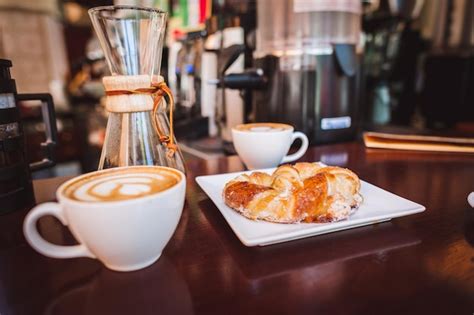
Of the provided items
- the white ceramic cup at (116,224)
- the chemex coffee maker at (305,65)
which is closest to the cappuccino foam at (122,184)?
the white ceramic cup at (116,224)

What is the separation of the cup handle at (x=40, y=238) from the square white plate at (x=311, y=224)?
0.14 metres

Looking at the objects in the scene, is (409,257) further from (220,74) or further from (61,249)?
(220,74)

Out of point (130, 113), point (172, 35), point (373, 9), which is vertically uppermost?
point (373, 9)

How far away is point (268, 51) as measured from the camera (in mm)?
813

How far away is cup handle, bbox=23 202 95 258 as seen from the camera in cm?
25

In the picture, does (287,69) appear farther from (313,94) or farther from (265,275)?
(265,275)

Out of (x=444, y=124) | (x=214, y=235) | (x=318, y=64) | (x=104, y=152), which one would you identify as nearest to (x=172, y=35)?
(x=318, y=64)

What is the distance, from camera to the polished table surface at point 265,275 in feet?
Answer: 0.81

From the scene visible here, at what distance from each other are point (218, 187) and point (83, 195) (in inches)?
8.5

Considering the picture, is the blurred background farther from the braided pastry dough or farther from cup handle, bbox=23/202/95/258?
cup handle, bbox=23/202/95/258

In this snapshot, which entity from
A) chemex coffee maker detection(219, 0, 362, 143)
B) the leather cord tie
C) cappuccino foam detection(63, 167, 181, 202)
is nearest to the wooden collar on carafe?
the leather cord tie

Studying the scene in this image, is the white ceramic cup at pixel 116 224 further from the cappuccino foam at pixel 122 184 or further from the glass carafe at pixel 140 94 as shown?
the glass carafe at pixel 140 94

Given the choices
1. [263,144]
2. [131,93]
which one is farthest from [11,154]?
[263,144]

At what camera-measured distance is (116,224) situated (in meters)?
0.25
